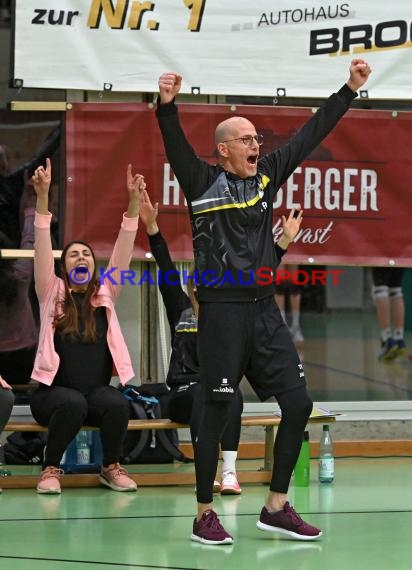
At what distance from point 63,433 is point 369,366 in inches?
118

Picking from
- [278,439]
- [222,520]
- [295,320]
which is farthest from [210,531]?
[295,320]

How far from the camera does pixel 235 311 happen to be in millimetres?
5016

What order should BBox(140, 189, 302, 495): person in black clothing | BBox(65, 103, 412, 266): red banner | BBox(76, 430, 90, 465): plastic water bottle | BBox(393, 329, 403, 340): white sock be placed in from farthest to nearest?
BBox(393, 329, 403, 340): white sock → BBox(65, 103, 412, 266): red banner → BBox(76, 430, 90, 465): plastic water bottle → BBox(140, 189, 302, 495): person in black clothing

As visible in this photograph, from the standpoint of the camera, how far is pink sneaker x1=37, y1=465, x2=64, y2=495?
6352mm

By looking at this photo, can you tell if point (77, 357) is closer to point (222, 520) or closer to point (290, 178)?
point (222, 520)

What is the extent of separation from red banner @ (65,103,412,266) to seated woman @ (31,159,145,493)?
2.68 feet

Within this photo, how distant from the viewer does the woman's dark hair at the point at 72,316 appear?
6.55 m

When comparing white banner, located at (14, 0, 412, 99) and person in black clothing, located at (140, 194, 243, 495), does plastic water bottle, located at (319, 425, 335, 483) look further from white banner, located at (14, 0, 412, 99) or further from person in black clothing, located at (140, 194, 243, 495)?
white banner, located at (14, 0, 412, 99)

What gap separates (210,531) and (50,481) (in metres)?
1.61

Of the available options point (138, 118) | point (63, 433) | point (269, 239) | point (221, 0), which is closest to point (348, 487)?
point (63, 433)

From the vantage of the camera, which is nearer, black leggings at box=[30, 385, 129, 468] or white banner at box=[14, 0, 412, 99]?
black leggings at box=[30, 385, 129, 468]

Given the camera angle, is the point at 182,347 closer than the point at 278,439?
No

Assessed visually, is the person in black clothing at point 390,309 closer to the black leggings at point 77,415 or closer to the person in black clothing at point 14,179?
the person in black clothing at point 14,179

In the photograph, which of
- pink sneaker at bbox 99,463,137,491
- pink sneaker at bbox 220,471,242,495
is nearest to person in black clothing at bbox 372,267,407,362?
pink sneaker at bbox 220,471,242,495
